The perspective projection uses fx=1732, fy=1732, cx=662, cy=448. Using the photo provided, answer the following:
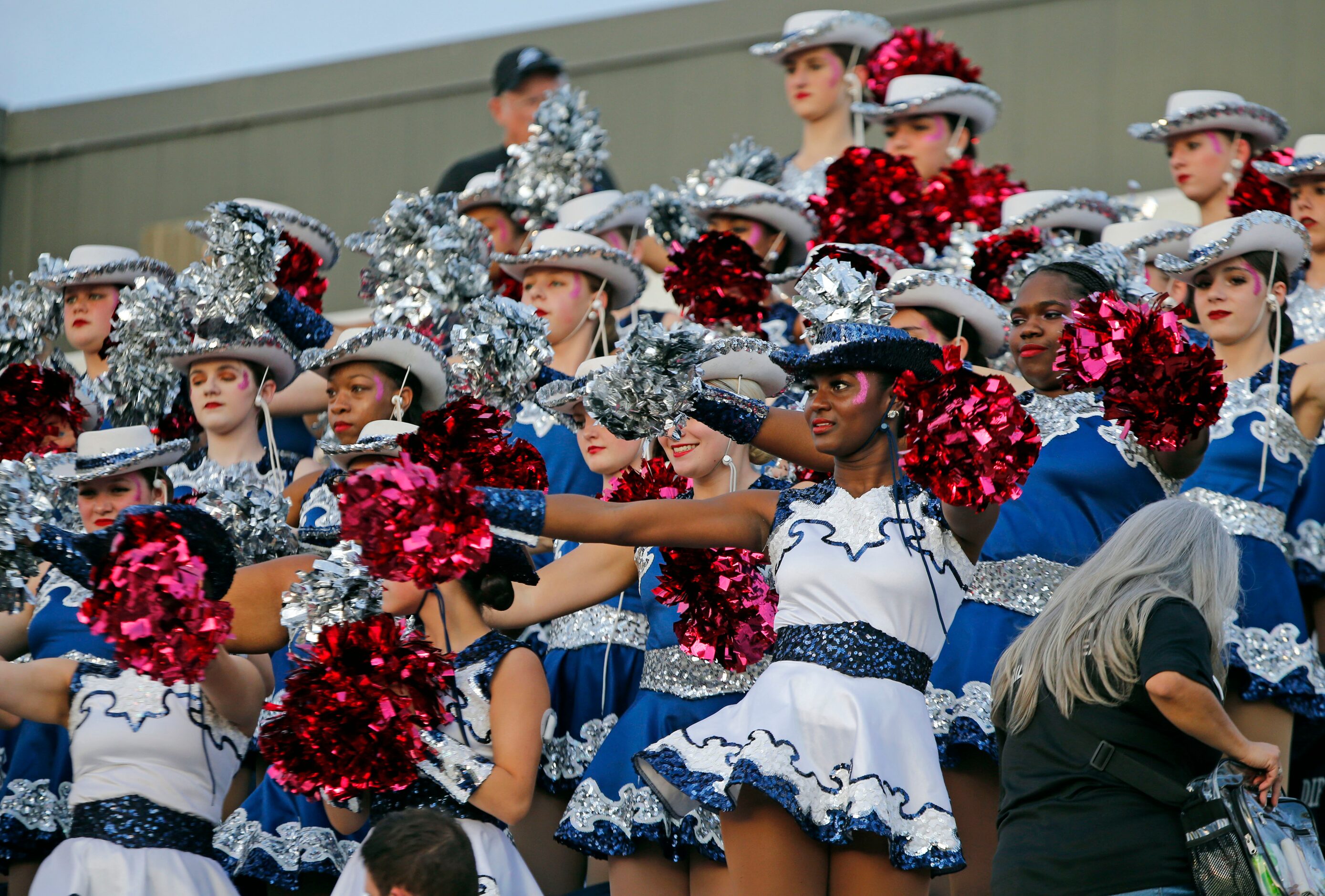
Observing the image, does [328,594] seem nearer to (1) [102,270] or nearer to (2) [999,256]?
(2) [999,256]

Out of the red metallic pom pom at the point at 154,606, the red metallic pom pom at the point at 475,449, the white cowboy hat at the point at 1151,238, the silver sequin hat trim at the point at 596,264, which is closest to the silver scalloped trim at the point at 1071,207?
the white cowboy hat at the point at 1151,238

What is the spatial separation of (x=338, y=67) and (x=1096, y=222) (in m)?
8.86

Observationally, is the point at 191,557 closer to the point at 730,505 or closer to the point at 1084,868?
the point at 730,505

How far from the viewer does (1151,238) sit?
20.9ft

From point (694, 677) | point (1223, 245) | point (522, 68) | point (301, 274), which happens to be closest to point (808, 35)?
point (522, 68)

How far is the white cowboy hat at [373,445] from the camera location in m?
5.19

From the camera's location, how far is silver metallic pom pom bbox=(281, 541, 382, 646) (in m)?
4.02

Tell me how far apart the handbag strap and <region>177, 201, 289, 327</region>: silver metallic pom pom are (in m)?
Answer: 3.78

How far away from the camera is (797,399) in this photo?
5699 mm

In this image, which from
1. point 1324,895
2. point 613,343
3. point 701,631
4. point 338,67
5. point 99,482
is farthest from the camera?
point 338,67

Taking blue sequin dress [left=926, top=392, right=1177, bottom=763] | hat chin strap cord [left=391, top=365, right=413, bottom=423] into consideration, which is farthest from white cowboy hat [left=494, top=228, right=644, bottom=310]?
blue sequin dress [left=926, top=392, right=1177, bottom=763]

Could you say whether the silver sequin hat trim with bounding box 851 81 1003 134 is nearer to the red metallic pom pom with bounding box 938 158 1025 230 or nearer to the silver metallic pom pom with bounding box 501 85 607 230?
the red metallic pom pom with bounding box 938 158 1025 230

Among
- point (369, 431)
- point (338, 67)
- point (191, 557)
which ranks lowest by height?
point (338, 67)

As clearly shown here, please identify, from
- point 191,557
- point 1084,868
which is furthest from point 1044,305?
point 191,557
